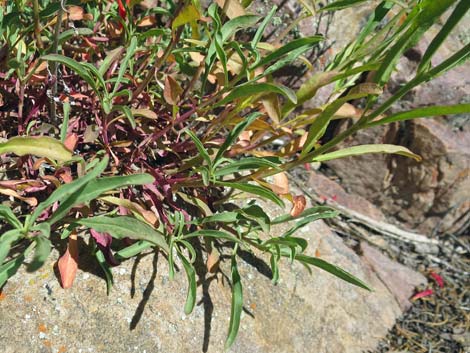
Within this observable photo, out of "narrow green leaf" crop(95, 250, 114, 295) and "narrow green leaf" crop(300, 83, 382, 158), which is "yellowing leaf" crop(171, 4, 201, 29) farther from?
"narrow green leaf" crop(95, 250, 114, 295)

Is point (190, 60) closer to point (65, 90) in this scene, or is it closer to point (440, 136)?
point (65, 90)

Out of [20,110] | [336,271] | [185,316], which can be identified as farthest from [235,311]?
[20,110]

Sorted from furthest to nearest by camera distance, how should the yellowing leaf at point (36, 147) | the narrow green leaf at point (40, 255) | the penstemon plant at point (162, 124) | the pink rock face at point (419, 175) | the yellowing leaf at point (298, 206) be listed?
the pink rock face at point (419, 175)
the yellowing leaf at point (298, 206)
the penstemon plant at point (162, 124)
the yellowing leaf at point (36, 147)
the narrow green leaf at point (40, 255)

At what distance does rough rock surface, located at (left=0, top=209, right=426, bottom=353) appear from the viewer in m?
1.29

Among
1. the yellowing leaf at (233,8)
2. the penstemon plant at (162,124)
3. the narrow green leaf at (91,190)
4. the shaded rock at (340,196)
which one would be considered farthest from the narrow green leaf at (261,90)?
the shaded rock at (340,196)

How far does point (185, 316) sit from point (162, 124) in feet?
1.76

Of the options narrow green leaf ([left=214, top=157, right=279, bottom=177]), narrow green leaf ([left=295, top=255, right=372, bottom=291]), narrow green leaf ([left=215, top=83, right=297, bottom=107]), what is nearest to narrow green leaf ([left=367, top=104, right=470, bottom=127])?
narrow green leaf ([left=215, top=83, right=297, bottom=107])

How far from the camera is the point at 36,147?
1116mm

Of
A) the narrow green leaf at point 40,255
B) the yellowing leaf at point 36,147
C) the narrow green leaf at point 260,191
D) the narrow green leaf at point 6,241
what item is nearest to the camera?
the narrow green leaf at point 40,255

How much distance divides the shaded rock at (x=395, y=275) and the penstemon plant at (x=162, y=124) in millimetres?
644

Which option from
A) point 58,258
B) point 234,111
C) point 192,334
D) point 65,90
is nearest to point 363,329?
point 192,334

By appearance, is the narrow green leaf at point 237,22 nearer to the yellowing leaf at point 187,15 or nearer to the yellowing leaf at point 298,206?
the yellowing leaf at point 187,15

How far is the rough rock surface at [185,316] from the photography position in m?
1.29

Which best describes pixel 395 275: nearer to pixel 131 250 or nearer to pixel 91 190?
pixel 131 250
